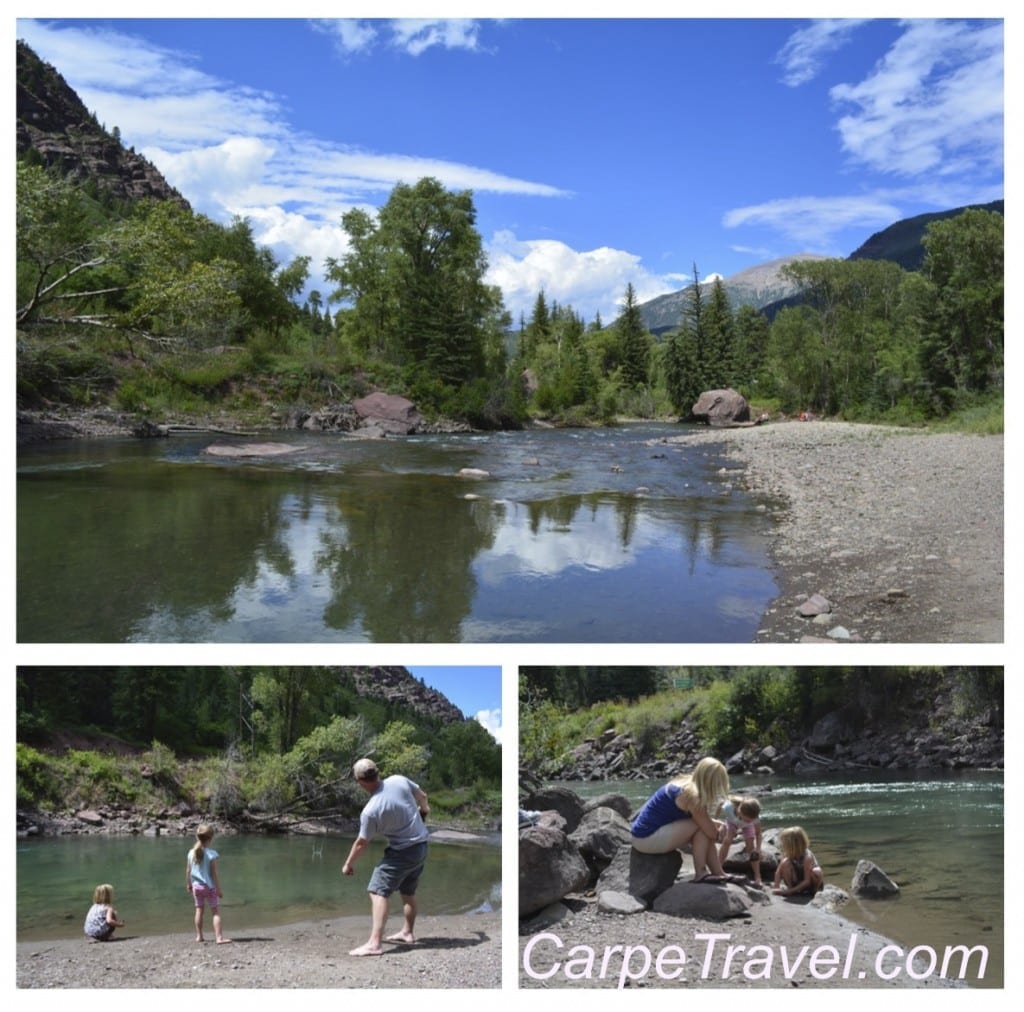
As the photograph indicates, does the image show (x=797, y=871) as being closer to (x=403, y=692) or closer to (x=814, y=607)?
(x=814, y=607)

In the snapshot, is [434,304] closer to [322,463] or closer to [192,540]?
[322,463]

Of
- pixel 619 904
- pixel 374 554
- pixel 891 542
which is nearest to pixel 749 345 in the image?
pixel 891 542

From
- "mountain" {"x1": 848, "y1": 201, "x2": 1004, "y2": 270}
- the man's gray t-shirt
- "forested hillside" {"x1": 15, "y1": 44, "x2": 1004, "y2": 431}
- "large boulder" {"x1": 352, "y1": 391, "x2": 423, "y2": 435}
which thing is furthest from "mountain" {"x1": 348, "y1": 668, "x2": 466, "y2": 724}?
"large boulder" {"x1": 352, "y1": 391, "x2": 423, "y2": 435}

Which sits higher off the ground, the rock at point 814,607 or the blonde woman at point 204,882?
the rock at point 814,607

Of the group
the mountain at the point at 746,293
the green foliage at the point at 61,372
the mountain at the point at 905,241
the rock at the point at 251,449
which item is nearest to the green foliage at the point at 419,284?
the mountain at the point at 746,293

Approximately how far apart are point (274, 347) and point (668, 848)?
507 inches

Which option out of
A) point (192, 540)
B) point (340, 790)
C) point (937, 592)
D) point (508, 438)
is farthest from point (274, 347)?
point (937, 592)

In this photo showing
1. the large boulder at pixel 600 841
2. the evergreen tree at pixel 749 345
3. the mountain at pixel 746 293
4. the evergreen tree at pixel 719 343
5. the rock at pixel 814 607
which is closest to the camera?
the large boulder at pixel 600 841

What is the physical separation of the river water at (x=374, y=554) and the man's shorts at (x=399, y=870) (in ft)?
3.55

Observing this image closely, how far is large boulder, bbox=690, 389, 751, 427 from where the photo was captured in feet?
52.4

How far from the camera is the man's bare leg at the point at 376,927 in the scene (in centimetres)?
314

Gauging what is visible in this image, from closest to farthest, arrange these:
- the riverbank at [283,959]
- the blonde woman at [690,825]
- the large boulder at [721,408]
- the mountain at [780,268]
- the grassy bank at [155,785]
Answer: the riverbank at [283,959]
the blonde woman at [690,825]
the grassy bank at [155,785]
the mountain at [780,268]
the large boulder at [721,408]

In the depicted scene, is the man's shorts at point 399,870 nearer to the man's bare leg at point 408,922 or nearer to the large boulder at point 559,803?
the man's bare leg at point 408,922

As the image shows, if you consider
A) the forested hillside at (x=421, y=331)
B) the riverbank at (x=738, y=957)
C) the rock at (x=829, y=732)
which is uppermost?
the forested hillside at (x=421, y=331)
